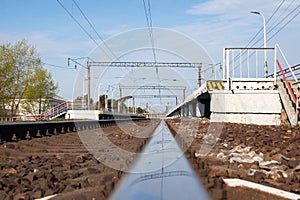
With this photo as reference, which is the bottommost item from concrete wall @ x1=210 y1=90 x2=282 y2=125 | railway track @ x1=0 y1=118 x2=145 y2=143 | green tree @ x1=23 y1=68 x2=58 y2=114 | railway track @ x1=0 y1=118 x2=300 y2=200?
railway track @ x1=0 y1=118 x2=300 y2=200

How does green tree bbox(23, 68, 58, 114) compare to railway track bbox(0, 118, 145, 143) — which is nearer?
railway track bbox(0, 118, 145, 143)

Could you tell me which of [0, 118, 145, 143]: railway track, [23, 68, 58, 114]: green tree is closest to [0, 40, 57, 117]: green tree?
[23, 68, 58, 114]: green tree

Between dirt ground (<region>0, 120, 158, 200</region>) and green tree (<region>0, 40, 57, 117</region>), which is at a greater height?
green tree (<region>0, 40, 57, 117</region>)

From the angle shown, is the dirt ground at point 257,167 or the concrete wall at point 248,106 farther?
the concrete wall at point 248,106

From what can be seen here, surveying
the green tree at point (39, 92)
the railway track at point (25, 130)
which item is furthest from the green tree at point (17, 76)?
the railway track at point (25, 130)

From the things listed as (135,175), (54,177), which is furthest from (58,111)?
(54,177)

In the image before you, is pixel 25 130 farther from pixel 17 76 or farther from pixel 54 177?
pixel 17 76

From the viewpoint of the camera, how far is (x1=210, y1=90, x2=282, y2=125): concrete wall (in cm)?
1722

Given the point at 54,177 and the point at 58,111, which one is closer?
the point at 54,177

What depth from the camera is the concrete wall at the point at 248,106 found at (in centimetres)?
1722

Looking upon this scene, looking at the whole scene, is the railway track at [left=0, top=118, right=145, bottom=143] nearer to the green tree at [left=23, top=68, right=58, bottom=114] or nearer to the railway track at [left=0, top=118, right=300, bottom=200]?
the railway track at [left=0, top=118, right=300, bottom=200]

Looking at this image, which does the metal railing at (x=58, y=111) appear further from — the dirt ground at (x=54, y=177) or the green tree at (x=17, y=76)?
the dirt ground at (x=54, y=177)

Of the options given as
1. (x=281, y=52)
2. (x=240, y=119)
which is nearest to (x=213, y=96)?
(x=240, y=119)

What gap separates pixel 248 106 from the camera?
17.7 metres
